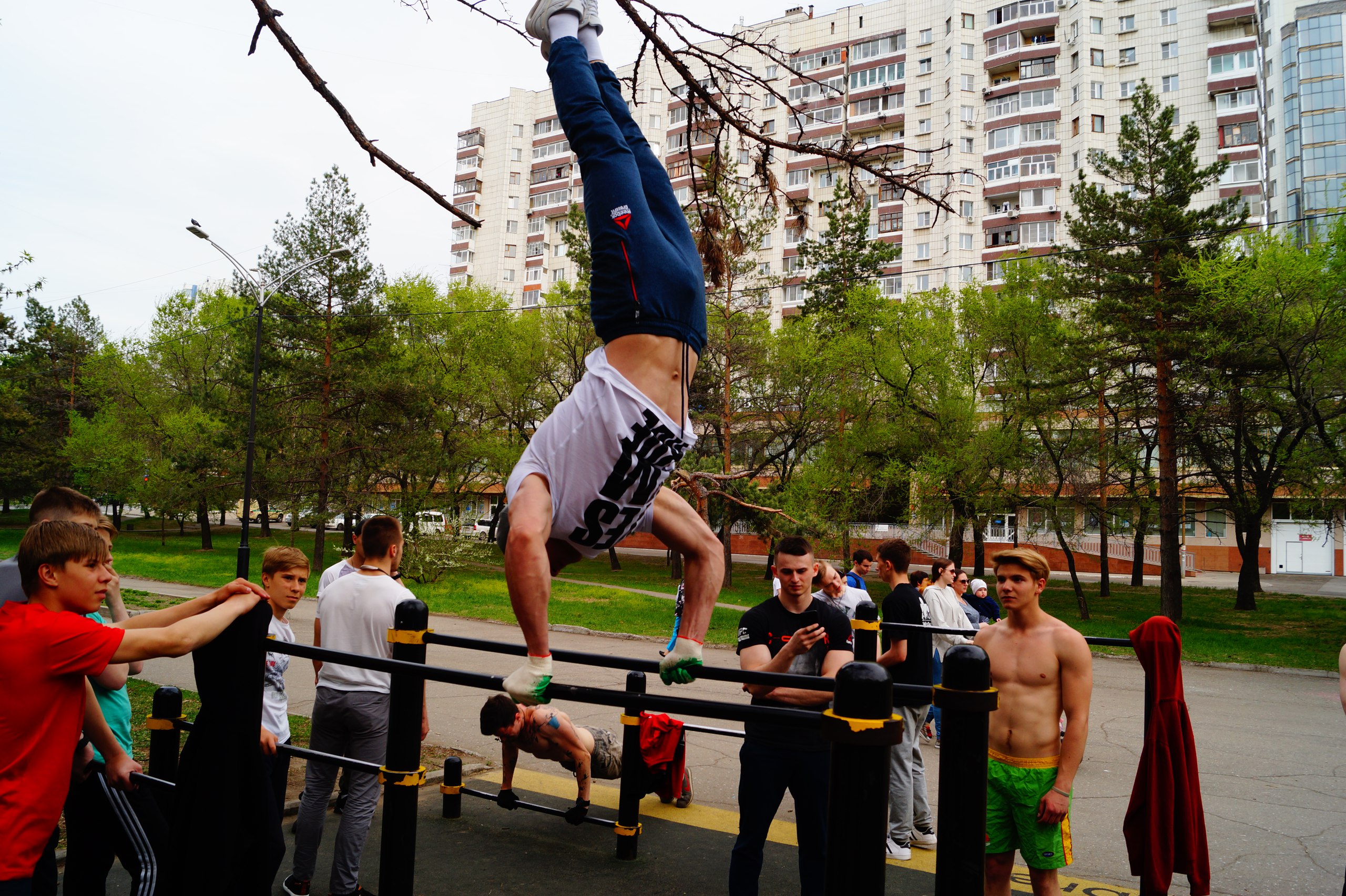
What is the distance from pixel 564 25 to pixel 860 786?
8.09 ft

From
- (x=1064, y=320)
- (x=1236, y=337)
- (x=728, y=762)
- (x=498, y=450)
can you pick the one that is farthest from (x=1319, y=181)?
(x=728, y=762)

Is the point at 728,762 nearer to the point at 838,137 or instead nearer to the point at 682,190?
the point at 838,137

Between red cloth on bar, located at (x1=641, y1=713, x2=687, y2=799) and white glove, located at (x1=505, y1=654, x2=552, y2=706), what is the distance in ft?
12.3

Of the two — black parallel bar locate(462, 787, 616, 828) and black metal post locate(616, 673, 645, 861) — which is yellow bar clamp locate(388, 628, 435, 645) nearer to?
black metal post locate(616, 673, 645, 861)

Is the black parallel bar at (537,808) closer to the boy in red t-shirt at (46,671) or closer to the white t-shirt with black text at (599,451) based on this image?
the boy in red t-shirt at (46,671)

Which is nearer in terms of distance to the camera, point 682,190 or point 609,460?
point 609,460

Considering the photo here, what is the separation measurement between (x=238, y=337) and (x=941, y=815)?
3769cm

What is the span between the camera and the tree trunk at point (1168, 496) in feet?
72.0

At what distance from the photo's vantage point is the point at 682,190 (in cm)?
4966

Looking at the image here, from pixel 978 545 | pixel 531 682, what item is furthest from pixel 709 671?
pixel 978 545

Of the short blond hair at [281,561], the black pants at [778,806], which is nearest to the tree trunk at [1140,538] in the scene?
Answer: the black pants at [778,806]

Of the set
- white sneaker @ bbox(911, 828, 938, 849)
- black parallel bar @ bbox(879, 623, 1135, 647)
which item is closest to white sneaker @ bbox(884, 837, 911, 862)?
white sneaker @ bbox(911, 828, 938, 849)

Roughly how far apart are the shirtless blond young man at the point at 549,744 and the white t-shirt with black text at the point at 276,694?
1245mm

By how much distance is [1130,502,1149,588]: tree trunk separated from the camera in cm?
2523
